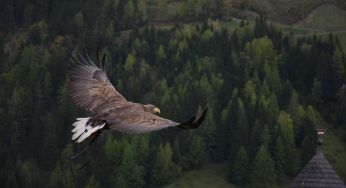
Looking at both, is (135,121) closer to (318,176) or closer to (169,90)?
(318,176)

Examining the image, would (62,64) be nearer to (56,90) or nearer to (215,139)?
(56,90)

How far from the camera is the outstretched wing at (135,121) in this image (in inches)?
941

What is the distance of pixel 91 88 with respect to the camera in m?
29.8

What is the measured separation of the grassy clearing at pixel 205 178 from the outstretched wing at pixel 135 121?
Answer: 72.7m

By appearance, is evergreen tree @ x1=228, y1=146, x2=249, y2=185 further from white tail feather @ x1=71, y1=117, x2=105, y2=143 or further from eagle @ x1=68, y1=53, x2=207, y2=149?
white tail feather @ x1=71, y1=117, x2=105, y2=143

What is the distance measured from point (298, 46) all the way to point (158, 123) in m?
119

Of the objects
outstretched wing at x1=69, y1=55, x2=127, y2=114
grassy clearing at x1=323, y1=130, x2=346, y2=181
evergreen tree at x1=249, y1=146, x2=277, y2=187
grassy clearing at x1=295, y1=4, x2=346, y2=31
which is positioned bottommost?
evergreen tree at x1=249, y1=146, x2=277, y2=187

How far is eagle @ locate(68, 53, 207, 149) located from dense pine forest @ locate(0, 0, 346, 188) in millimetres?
72066

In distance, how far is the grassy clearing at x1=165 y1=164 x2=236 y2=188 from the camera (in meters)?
99.7

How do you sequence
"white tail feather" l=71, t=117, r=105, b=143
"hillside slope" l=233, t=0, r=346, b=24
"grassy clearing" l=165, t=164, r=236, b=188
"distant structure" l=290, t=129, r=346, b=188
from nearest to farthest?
1. "white tail feather" l=71, t=117, r=105, b=143
2. "distant structure" l=290, t=129, r=346, b=188
3. "grassy clearing" l=165, t=164, r=236, b=188
4. "hillside slope" l=233, t=0, r=346, b=24

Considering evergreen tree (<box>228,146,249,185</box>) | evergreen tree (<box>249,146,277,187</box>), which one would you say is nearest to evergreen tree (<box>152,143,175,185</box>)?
evergreen tree (<box>228,146,249,185</box>)

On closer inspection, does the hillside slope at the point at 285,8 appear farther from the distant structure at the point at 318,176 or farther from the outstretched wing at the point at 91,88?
the outstretched wing at the point at 91,88

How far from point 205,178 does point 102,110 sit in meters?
75.1

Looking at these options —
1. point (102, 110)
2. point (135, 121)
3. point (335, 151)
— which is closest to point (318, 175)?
point (335, 151)
